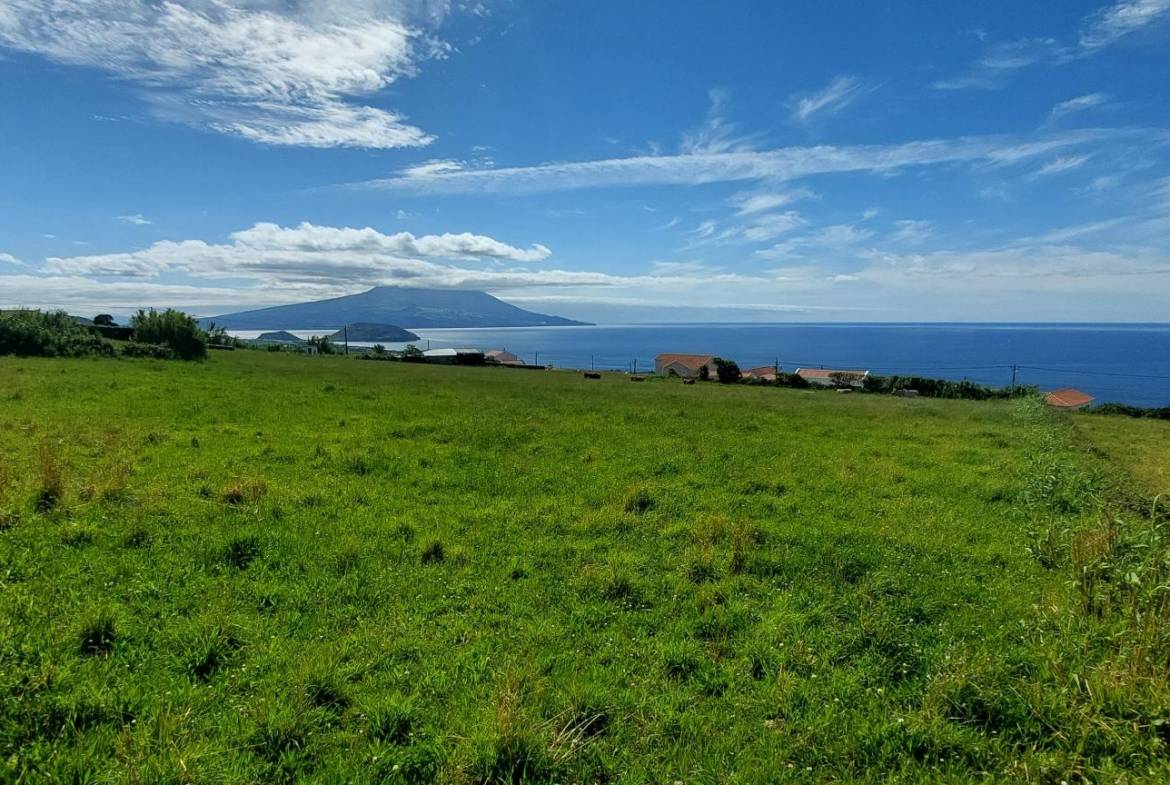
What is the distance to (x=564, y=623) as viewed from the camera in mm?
5816

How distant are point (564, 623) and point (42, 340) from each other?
162 ft

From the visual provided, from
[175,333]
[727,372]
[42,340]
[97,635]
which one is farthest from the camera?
[727,372]

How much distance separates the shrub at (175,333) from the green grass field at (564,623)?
46242 mm

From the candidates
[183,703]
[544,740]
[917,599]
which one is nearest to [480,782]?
[544,740]

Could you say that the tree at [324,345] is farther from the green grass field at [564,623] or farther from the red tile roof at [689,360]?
the green grass field at [564,623]

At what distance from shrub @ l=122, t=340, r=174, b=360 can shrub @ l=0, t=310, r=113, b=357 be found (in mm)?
1509

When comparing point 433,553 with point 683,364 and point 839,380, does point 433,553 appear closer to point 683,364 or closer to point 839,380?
point 839,380

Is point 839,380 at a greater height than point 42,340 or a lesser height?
lesser

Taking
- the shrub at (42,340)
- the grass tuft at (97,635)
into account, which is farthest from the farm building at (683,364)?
the grass tuft at (97,635)

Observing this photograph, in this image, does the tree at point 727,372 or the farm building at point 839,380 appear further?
the tree at point 727,372

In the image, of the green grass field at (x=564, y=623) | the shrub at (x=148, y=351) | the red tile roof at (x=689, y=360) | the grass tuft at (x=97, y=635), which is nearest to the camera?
the green grass field at (x=564, y=623)

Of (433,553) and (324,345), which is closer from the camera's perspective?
(433,553)

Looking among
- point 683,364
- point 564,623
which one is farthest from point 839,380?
point 564,623

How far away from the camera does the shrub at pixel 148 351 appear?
44.8 meters
